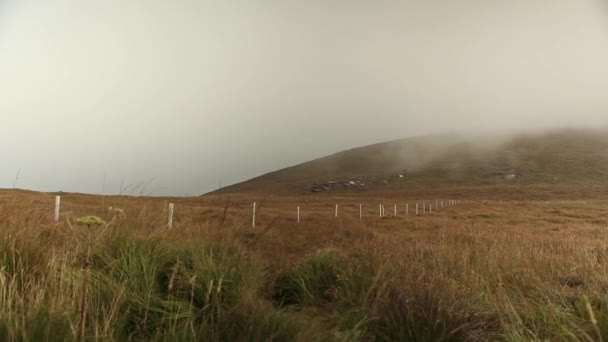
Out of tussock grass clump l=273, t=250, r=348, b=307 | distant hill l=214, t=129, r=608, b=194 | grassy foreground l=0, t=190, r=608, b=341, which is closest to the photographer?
grassy foreground l=0, t=190, r=608, b=341

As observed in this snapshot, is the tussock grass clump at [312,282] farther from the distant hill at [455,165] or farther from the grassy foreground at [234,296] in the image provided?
the distant hill at [455,165]

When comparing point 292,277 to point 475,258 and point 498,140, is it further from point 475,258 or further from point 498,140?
point 498,140

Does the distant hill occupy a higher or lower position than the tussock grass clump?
higher

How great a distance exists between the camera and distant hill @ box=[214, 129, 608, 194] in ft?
330

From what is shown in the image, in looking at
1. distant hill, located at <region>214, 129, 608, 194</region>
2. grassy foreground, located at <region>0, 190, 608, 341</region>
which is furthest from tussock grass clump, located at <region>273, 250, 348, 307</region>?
distant hill, located at <region>214, 129, 608, 194</region>

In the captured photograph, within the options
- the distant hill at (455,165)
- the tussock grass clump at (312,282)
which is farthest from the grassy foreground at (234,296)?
the distant hill at (455,165)

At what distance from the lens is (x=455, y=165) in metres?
120

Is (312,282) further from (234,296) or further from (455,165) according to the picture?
(455,165)

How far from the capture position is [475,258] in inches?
223

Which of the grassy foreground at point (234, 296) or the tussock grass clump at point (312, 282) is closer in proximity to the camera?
the grassy foreground at point (234, 296)

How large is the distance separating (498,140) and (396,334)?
162 metres

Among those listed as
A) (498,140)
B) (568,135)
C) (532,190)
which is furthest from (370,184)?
(568,135)

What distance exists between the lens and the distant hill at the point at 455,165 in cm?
10050

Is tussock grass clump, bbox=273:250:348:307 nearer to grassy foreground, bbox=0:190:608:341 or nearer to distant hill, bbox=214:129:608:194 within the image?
grassy foreground, bbox=0:190:608:341
